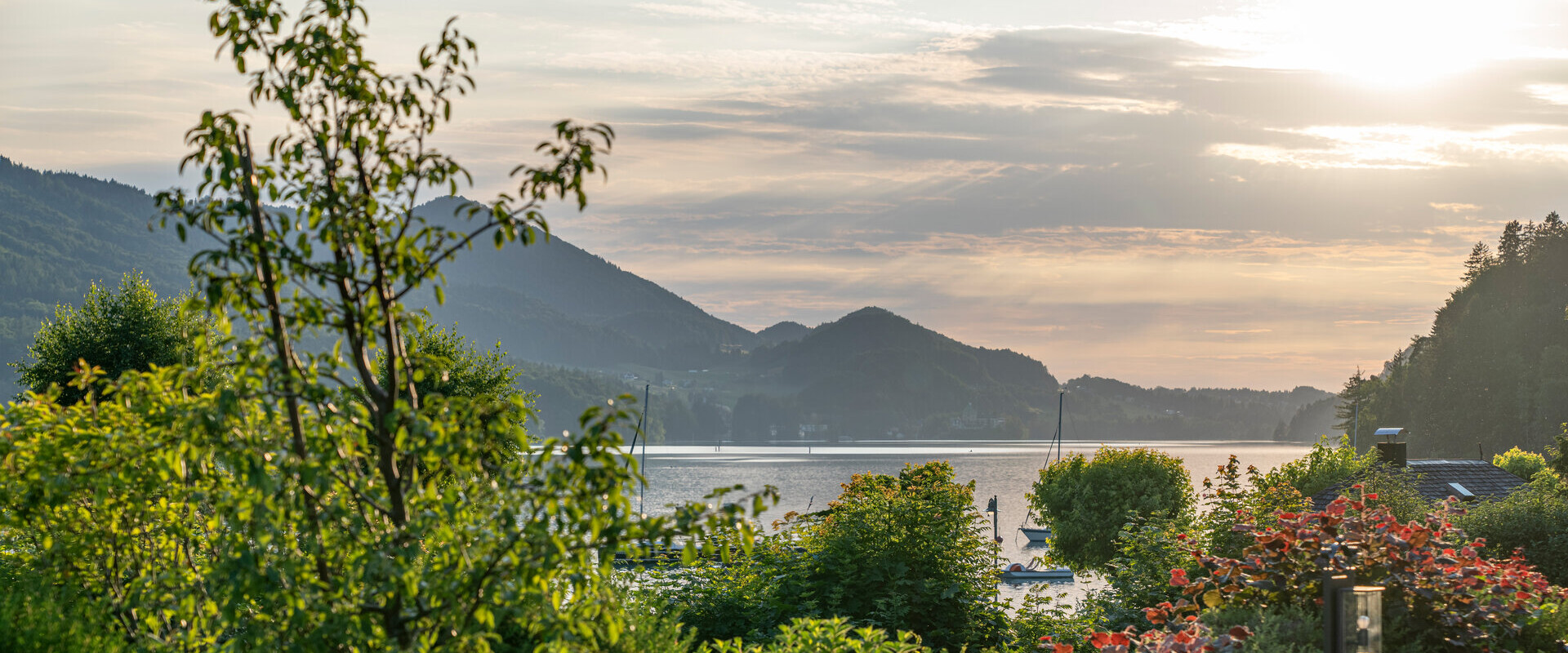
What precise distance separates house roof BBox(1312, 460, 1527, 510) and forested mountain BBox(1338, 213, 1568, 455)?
5435 cm

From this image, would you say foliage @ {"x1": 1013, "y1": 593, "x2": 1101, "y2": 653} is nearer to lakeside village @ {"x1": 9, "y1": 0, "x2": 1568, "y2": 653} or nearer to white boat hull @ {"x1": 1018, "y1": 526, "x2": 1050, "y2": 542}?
lakeside village @ {"x1": 9, "y1": 0, "x2": 1568, "y2": 653}

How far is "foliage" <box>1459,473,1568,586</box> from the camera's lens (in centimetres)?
1748

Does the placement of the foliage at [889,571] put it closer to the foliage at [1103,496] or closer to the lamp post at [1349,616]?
the lamp post at [1349,616]

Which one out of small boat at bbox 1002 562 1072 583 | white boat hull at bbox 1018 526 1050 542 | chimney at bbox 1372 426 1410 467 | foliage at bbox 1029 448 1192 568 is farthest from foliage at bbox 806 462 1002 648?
white boat hull at bbox 1018 526 1050 542

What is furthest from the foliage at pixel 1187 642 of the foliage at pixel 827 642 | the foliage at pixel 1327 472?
the foliage at pixel 1327 472

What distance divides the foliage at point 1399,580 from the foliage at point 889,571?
5.96 meters

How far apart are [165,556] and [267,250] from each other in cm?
420

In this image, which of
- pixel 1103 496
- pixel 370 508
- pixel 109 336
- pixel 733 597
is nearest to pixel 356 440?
Result: pixel 370 508

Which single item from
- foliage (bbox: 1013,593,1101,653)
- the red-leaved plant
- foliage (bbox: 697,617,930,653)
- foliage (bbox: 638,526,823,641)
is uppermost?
the red-leaved plant

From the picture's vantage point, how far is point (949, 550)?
15852 mm

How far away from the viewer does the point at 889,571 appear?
15406 mm

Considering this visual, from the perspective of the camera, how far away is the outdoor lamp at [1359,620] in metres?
6.62

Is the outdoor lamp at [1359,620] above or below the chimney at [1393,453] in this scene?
below

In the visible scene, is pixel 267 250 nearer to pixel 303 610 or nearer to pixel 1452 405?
pixel 303 610
